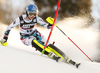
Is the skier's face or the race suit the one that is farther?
the race suit

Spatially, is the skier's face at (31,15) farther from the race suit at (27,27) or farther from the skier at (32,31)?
the race suit at (27,27)

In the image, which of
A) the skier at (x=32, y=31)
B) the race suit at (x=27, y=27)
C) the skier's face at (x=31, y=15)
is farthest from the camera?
the race suit at (x=27, y=27)

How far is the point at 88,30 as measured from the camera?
7852mm

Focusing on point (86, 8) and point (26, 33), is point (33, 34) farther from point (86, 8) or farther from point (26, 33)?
point (86, 8)

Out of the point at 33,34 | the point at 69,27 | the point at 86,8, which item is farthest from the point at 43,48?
the point at 86,8

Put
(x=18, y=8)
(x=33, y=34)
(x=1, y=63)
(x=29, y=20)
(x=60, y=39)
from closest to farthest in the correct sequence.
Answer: (x=1, y=63)
(x=29, y=20)
(x=33, y=34)
(x=60, y=39)
(x=18, y=8)

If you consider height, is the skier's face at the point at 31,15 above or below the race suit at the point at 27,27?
above

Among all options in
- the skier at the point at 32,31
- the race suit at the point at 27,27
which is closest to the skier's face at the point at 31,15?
the skier at the point at 32,31

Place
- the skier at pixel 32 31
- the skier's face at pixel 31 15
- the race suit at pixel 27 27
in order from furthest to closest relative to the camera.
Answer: the race suit at pixel 27 27
the skier's face at pixel 31 15
the skier at pixel 32 31

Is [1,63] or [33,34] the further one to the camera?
[33,34]

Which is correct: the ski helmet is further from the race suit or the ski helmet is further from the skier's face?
the race suit

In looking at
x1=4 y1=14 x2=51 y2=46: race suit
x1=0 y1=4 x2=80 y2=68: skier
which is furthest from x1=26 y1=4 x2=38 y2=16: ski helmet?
x1=4 y1=14 x2=51 y2=46: race suit

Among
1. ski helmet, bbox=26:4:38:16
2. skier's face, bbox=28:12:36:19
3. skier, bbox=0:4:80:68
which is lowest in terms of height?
skier, bbox=0:4:80:68

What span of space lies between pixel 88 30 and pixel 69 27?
1268 mm
